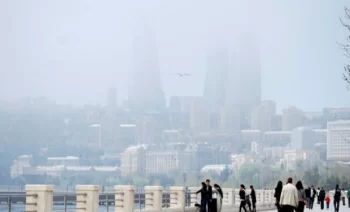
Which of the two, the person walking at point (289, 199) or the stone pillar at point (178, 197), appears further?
the stone pillar at point (178, 197)

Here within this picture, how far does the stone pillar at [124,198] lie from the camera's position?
40.8 m

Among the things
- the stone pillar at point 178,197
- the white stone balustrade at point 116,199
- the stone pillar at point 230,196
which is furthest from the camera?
the stone pillar at point 230,196

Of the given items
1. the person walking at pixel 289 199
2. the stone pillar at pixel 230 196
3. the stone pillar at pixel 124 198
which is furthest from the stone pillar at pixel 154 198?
the stone pillar at pixel 230 196

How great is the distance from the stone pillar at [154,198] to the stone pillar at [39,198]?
1282 cm

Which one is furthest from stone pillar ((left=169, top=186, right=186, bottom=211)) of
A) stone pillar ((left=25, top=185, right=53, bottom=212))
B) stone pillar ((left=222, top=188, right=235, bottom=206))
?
stone pillar ((left=222, top=188, right=235, bottom=206))

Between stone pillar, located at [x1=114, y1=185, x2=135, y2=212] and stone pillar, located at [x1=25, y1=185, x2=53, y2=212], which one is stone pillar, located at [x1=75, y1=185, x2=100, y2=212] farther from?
stone pillar, located at [x1=25, y1=185, x2=53, y2=212]

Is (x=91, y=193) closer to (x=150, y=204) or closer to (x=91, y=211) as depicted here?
(x=91, y=211)

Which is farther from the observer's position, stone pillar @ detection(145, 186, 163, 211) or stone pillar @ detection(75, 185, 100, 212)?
stone pillar @ detection(145, 186, 163, 211)

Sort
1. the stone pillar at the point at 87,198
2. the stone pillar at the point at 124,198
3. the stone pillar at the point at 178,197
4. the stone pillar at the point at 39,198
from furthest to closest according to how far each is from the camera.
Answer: the stone pillar at the point at 178,197 → the stone pillar at the point at 124,198 → the stone pillar at the point at 87,198 → the stone pillar at the point at 39,198

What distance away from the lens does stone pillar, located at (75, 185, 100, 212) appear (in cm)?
3661

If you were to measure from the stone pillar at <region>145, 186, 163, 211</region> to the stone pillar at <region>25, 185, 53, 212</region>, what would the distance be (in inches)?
505

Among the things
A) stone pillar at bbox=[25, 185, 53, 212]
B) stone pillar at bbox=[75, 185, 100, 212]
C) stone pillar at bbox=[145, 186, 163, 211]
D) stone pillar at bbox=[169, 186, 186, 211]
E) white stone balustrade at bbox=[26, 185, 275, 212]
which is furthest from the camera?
stone pillar at bbox=[169, 186, 186, 211]

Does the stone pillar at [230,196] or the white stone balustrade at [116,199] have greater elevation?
the white stone balustrade at [116,199]

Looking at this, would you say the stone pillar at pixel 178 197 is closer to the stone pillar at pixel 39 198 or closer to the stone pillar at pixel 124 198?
the stone pillar at pixel 124 198
